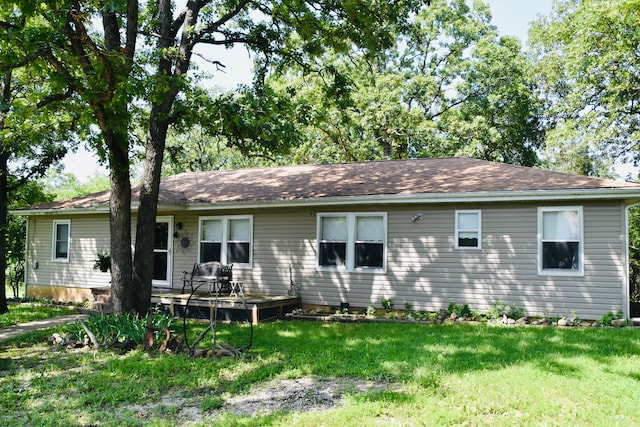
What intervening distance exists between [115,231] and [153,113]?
230 cm

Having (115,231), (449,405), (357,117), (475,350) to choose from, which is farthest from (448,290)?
(357,117)

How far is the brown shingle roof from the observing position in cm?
985

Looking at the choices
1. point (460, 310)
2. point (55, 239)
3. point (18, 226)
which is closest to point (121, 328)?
point (460, 310)

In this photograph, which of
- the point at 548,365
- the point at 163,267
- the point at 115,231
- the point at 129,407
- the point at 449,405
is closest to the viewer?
the point at 449,405

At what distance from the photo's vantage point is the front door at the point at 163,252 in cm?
1326

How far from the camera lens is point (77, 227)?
14.6 meters

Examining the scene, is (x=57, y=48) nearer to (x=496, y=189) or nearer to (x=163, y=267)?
(x=163, y=267)

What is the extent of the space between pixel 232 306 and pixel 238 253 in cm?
213

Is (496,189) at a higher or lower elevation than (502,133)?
lower

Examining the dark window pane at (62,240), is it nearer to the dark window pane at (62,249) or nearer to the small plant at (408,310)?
the dark window pane at (62,249)

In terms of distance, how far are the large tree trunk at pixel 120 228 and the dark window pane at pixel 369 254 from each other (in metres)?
4.94

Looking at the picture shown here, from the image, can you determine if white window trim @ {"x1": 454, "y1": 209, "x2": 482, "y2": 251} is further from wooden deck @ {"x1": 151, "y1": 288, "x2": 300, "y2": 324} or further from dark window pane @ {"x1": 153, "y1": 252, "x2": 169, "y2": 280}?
dark window pane @ {"x1": 153, "y1": 252, "x2": 169, "y2": 280}

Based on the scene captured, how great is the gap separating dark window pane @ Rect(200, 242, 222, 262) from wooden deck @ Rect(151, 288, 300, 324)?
124 cm

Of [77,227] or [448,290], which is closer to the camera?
[448,290]
